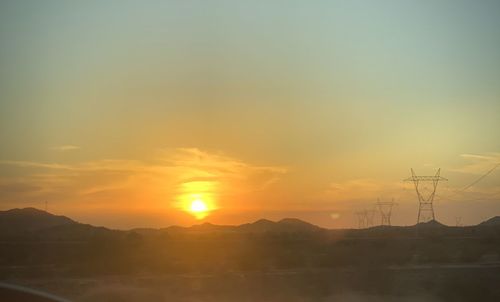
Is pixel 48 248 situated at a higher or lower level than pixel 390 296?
higher

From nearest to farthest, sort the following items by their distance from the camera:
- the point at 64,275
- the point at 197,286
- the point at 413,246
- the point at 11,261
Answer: the point at 197,286
the point at 64,275
the point at 11,261
the point at 413,246

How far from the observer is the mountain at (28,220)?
117894 mm

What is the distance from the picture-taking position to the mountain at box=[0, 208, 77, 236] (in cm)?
11789

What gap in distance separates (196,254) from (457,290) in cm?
2048

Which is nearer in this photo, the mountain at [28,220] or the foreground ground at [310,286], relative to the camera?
the foreground ground at [310,286]

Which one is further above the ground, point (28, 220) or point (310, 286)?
point (28, 220)

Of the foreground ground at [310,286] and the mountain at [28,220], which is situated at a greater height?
the mountain at [28,220]

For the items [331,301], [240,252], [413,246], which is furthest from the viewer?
[413,246]

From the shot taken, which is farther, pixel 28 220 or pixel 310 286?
pixel 28 220

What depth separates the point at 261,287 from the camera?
27438mm

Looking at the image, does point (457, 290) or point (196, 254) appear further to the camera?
point (196, 254)

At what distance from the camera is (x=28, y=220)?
420 ft

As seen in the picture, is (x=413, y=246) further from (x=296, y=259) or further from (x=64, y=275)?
(x=64, y=275)

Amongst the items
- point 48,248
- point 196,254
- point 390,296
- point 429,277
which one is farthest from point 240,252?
point 390,296
